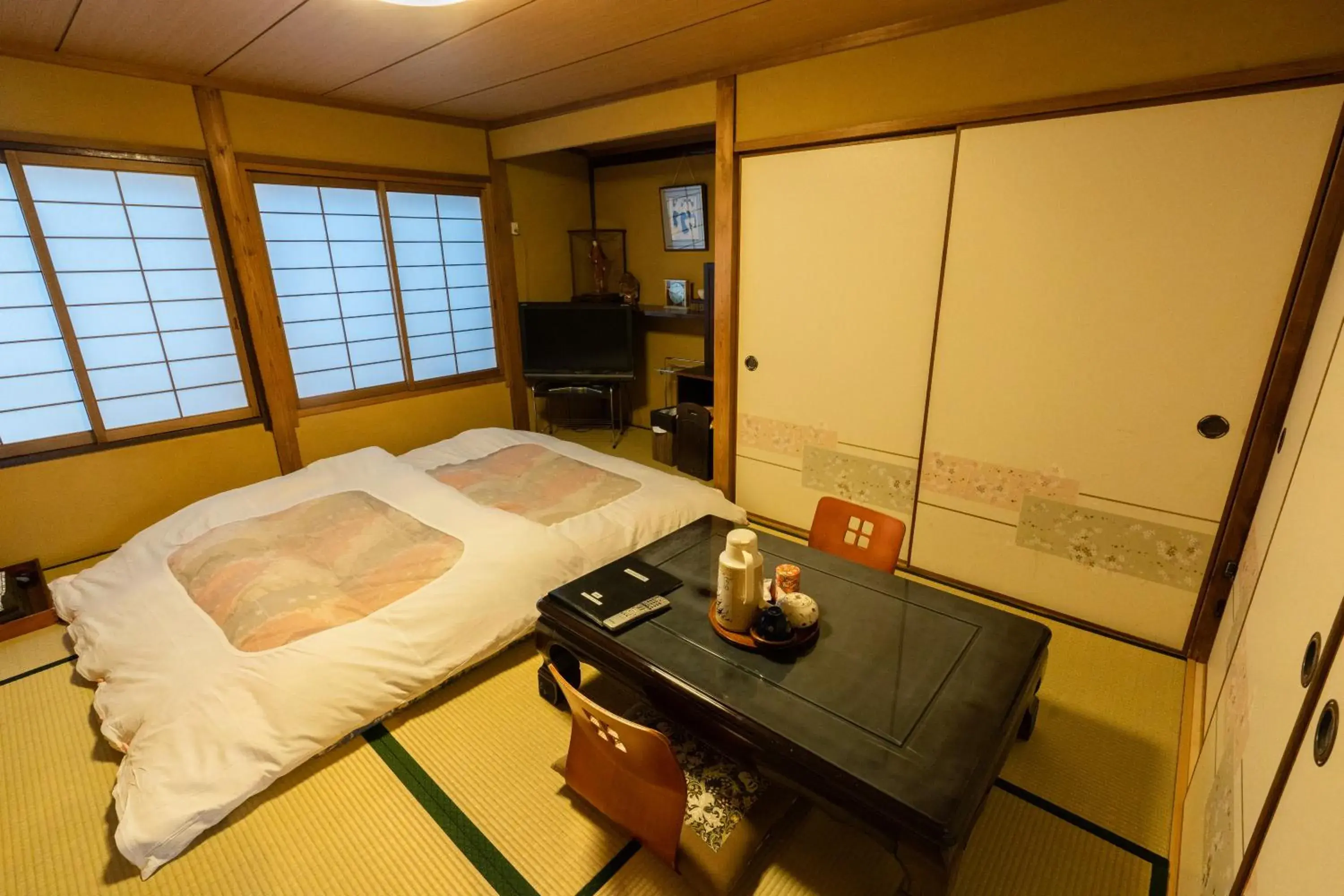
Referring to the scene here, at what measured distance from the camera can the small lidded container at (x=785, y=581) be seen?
1692 millimetres

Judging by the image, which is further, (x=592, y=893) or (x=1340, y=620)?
(x=592, y=893)

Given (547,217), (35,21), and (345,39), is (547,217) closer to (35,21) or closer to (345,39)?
(345,39)

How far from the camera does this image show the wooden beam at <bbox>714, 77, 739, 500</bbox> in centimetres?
308

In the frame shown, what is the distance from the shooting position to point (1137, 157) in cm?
205

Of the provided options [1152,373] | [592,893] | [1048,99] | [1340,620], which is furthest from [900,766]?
[1048,99]

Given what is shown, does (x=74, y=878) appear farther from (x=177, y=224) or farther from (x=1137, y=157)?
(x=1137, y=157)

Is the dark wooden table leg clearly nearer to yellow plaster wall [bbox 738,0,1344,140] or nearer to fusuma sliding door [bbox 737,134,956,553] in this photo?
fusuma sliding door [bbox 737,134,956,553]

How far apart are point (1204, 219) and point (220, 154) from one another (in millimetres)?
4567

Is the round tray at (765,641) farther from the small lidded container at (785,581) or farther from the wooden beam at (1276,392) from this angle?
the wooden beam at (1276,392)

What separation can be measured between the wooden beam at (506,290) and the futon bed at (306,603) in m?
1.79

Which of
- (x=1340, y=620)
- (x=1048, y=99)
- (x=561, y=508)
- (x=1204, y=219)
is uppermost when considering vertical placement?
(x=1048, y=99)

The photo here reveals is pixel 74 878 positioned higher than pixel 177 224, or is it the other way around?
pixel 177 224

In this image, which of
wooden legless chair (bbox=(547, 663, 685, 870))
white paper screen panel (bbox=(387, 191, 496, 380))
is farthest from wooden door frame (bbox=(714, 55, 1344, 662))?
white paper screen panel (bbox=(387, 191, 496, 380))

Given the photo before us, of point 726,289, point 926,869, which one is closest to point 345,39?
point 726,289
